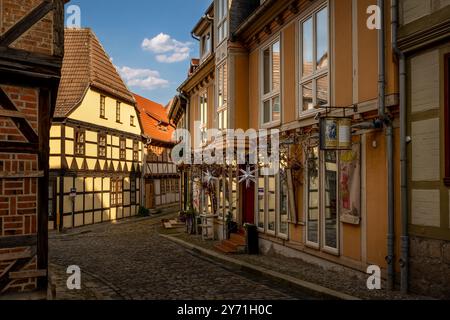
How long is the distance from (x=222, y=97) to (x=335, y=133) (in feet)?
24.1

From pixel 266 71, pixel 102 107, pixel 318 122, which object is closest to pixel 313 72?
pixel 318 122

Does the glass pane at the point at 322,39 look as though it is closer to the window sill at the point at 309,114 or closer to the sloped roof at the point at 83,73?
the window sill at the point at 309,114

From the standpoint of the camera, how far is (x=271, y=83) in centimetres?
1266

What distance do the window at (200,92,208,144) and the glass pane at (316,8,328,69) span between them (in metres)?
8.68

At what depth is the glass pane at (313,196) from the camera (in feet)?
33.2

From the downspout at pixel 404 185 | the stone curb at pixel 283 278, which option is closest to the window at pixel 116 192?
the stone curb at pixel 283 278

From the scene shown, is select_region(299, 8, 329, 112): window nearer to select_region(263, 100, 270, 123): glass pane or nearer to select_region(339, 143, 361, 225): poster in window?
select_region(339, 143, 361, 225): poster in window

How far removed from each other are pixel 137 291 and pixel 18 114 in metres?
4.02

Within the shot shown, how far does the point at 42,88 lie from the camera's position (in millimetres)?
6496

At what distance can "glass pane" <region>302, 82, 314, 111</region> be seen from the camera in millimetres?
10461

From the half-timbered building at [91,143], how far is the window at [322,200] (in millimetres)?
14798

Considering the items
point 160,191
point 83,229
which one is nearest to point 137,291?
point 83,229

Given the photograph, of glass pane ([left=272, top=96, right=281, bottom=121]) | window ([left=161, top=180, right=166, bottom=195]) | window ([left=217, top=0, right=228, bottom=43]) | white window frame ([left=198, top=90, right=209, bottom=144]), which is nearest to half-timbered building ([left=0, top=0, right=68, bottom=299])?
glass pane ([left=272, top=96, right=281, bottom=121])
